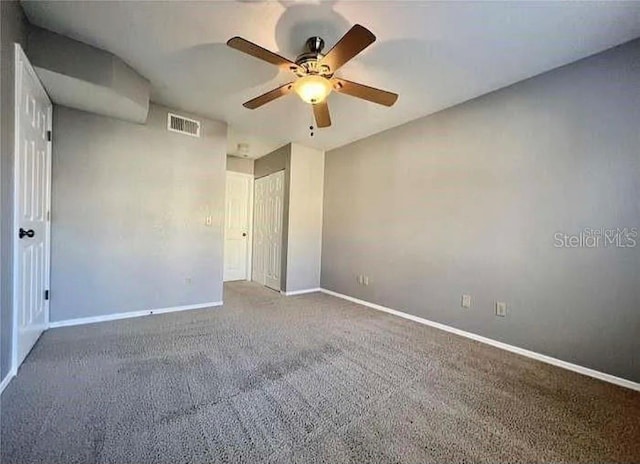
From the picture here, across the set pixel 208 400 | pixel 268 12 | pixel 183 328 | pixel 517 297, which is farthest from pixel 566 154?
pixel 183 328

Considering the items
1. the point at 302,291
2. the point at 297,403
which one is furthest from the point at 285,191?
the point at 297,403

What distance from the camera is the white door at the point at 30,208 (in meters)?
1.98

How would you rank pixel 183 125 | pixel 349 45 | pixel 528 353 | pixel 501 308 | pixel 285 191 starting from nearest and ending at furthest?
pixel 349 45, pixel 528 353, pixel 501 308, pixel 183 125, pixel 285 191

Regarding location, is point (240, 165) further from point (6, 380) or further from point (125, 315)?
point (6, 380)

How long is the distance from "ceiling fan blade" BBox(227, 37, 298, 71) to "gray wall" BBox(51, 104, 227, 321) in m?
2.23

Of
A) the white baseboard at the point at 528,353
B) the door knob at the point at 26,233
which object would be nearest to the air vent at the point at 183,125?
the door knob at the point at 26,233

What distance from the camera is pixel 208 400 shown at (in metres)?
1.79

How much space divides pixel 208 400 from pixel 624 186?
328cm

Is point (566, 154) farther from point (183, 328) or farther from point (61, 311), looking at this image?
point (61, 311)

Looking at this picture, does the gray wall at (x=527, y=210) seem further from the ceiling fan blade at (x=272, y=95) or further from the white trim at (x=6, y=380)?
Result: the white trim at (x=6, y=380)

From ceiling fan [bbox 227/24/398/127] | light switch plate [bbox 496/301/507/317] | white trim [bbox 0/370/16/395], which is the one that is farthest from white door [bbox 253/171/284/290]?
white trim [bbox 0/370/16/395]

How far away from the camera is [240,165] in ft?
18.8

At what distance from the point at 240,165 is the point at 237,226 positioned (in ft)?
3.99

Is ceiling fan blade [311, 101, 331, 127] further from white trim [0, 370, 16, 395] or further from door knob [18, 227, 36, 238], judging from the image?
white trim [0, 370, 16, 395]
